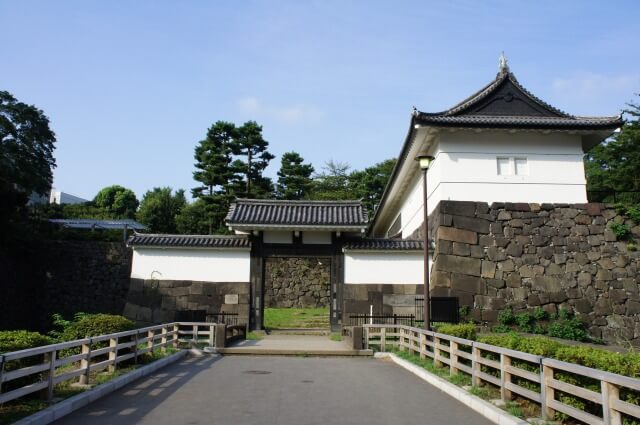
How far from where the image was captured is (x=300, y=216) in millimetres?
18969

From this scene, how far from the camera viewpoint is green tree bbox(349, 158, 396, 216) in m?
43.3

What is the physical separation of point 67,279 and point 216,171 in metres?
13.7

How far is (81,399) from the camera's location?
652 cm

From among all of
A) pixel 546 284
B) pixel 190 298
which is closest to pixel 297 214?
pixel 190 298

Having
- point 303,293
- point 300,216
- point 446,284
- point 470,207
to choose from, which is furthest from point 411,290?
point 303,293

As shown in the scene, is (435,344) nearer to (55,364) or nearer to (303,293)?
(55,364)

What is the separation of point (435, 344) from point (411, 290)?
7.79m

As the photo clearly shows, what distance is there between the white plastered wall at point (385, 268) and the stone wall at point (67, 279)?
1212 centimetres

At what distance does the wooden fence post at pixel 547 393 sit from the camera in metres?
5.52

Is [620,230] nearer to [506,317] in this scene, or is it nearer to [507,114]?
[506,317]

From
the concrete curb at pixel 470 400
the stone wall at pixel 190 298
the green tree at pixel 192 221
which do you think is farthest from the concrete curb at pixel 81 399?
the green tree at pixel 192 221

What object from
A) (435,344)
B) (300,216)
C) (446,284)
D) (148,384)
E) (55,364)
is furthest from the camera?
(300,216)

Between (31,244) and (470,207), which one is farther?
(31,244)

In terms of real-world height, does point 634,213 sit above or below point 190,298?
above
